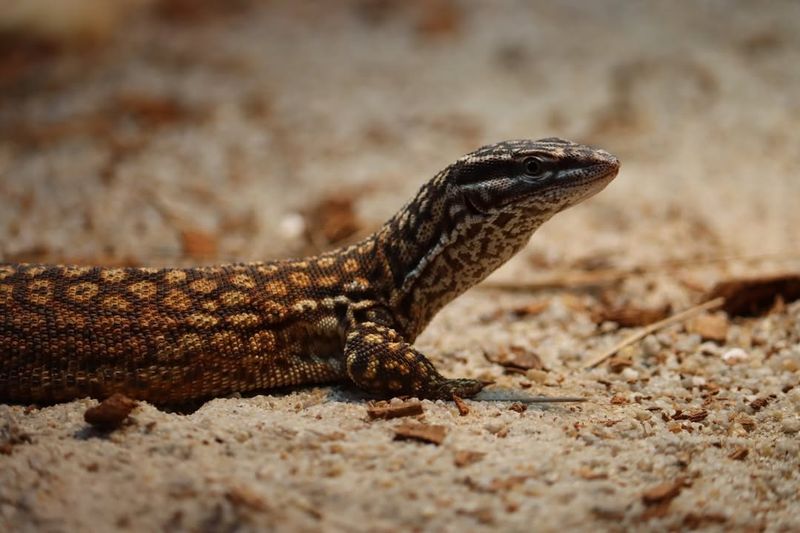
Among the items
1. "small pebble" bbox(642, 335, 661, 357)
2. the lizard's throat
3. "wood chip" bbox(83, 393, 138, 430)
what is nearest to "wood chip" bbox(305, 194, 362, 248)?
the lizard's throat

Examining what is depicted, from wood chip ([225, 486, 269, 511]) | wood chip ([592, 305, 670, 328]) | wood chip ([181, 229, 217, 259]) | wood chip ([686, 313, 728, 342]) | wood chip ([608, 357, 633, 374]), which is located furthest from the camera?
wood chip ([181, 229, 217, 259])

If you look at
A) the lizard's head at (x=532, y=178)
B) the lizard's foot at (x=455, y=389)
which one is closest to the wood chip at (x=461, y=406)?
the lizard's foot at (x=455, y=389)

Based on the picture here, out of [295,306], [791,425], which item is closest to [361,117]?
[295,306]

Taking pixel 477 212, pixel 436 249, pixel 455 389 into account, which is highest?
pixel 477 212

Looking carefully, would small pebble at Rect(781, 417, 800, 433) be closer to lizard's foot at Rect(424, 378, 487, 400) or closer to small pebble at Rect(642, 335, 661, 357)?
small pebble at Rect(642, 335, 661, 357)

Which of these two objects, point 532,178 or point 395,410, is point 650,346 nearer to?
point 532,178

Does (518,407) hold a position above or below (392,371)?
below

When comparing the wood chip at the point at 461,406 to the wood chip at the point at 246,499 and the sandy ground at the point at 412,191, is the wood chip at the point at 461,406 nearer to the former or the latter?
the sandy ground at the point at 412,191
